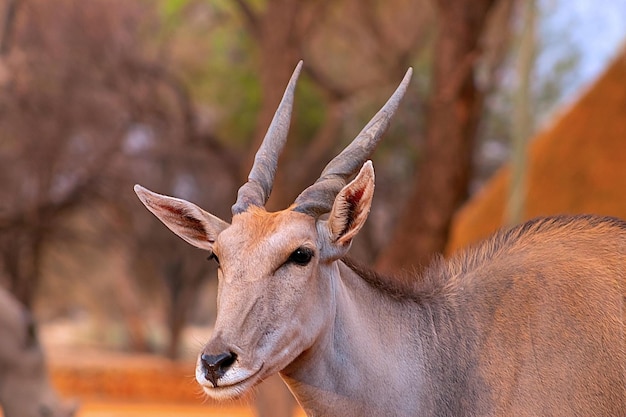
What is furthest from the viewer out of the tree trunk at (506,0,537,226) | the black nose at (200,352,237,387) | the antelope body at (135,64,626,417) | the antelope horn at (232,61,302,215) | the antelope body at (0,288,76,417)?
the tree trunk at (506,0,537,226)

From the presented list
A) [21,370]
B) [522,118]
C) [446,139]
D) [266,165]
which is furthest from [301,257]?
[522,118]

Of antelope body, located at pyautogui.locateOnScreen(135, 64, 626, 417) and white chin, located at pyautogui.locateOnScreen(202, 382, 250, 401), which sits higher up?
antelope body, located at pyautogui.locateOnScreen(135, 64, 626, 417)

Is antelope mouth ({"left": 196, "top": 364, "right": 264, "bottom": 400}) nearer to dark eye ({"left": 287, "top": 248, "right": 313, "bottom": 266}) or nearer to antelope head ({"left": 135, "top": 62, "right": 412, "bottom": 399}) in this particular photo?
antelope head ({"left": 135, "top": 62, "right": 412, "bottom": 399})

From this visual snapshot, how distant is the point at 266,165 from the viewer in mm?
5043

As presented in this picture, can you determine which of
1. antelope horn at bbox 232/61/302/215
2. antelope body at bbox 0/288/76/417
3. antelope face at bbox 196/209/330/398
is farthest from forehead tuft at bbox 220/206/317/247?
antelope body at bbox 0/288/76/417

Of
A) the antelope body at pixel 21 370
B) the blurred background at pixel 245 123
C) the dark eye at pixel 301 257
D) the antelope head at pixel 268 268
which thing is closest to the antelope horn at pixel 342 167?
the antelope head at pixel 268 268

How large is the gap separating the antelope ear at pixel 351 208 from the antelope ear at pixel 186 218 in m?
0.49

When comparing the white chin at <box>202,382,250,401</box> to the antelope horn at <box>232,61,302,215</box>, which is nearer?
the white chin at <box>202,382,250,401</box>

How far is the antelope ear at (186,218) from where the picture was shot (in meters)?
4.66

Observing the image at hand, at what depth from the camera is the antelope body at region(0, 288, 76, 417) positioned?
9.99 m

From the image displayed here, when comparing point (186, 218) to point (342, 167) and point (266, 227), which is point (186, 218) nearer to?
point (266, 227)

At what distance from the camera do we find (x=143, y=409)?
21.2 metres

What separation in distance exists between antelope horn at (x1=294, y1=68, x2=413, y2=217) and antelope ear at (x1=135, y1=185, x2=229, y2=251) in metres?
0.38

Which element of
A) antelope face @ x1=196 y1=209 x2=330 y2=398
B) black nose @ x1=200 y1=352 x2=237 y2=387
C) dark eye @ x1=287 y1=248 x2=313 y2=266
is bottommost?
black nose @ x1=200 y1=352 x2=237 y2=387
